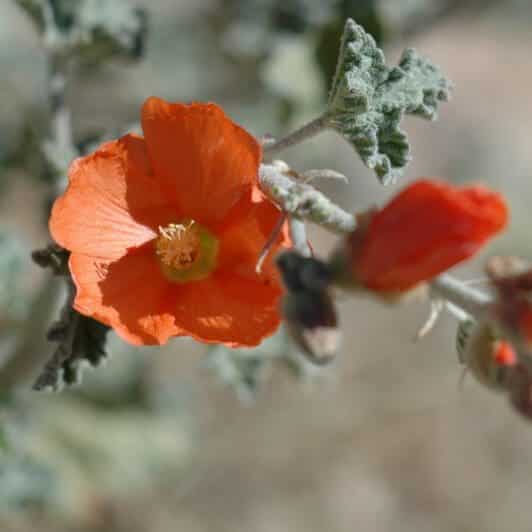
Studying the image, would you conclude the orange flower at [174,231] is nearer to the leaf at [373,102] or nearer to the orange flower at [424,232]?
the leaf at [373,102]

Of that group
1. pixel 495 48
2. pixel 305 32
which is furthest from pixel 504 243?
pixel 305 32

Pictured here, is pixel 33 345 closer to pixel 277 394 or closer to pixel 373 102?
pixel 373 102

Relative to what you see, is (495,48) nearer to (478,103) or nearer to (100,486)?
(478,103)

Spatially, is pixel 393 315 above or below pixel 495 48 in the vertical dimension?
below

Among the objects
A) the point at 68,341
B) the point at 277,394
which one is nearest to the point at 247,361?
the point at 68,341

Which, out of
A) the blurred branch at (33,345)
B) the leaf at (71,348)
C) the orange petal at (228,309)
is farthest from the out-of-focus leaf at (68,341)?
the blurred branch at (33,345)

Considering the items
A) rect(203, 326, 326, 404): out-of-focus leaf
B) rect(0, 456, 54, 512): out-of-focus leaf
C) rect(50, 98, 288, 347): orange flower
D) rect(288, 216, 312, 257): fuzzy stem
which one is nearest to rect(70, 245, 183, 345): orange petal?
rect(50, 98, 288, 347): orange flower

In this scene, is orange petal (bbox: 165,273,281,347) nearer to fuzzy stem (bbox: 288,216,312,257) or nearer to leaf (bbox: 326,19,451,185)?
fuzzy stem (bbox: 288,216,312,257)
